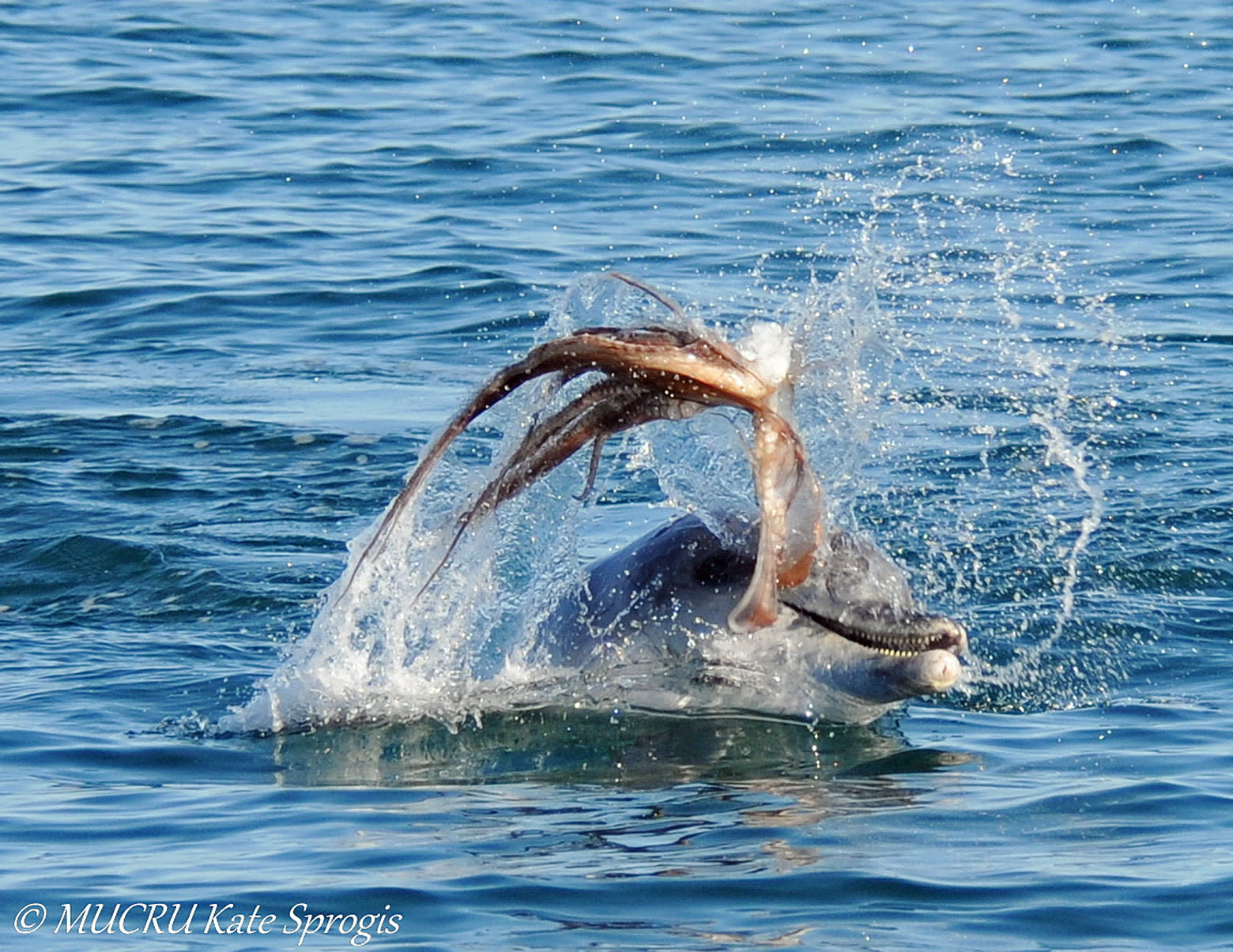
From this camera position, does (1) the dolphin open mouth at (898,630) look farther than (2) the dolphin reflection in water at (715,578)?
Yes

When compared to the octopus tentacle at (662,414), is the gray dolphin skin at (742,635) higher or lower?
lower

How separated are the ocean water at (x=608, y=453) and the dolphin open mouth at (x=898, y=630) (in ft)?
1.45

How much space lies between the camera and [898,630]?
7469 mm

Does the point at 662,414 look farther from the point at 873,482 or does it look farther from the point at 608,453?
the point at 608,453

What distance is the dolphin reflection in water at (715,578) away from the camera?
6453 mm

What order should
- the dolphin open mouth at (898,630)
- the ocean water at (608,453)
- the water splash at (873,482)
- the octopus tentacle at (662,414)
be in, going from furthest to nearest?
1. the water splash at (873,482)
2. the dolphin open mouth at (898,630)
3. the ocean water at (608,453)
4. the octopus tentacle at (662,414)

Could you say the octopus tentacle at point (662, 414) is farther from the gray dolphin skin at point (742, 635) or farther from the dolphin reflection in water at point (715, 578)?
the gray dolphin skin at point (742, 635)

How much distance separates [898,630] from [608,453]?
5.07 meters

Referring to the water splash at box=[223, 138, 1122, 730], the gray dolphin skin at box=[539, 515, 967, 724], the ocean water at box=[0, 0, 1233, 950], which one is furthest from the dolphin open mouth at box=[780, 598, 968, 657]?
the water splash at box=[223, 138, 1122, 730]

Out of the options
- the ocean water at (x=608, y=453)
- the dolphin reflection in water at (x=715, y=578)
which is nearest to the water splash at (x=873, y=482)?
the ocean water at (x=608, y=453)

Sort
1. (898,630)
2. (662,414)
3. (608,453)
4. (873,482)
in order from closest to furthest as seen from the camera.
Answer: (662,414), (898,630), (873,482), (608,453)

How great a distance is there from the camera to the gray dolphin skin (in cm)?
750

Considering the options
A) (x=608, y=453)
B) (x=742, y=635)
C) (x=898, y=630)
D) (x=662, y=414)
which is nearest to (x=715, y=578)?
(x=742, y=635)

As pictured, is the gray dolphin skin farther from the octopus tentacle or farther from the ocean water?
the octopus tentacle
